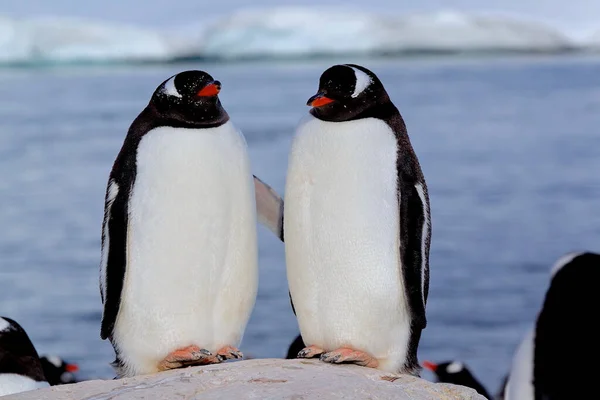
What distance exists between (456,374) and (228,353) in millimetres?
3272

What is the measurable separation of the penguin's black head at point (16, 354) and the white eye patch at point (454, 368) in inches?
109

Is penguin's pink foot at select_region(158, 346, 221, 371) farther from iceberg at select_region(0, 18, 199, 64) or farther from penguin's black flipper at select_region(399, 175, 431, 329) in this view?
iceberg at select_region(0, 18, 199, 64)

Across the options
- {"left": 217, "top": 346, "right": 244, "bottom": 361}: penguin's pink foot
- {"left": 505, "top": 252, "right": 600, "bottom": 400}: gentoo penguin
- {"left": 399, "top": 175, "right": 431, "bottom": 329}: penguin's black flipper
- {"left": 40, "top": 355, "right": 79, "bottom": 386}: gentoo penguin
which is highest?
{"left": 399, "top": 175, "right": 431, "bottom": 329}: penguin's black flipper

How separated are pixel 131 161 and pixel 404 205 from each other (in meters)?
0.79

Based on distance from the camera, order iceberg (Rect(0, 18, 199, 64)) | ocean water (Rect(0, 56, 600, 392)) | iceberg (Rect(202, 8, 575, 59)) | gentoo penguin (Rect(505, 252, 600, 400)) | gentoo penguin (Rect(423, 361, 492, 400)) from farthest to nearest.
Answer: iceberg (Rect(202, 8, 575, 59)), iceberg (Rect(0, 18, 199, 64)), ocean water (Rect(0, 56, 600, 392)), gentoo penguin (Rect(423, 361, 492, 400)), gentoo penguin (Rect(505, 252, 600, 400))

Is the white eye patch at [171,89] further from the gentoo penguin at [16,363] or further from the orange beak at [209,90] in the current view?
the gentoo penguin at [16,363]

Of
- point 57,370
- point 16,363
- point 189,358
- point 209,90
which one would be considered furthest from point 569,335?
point 57,370

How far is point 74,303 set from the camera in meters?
11.4

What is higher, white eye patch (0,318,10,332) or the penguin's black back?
white eye patch (0,318,10,332)

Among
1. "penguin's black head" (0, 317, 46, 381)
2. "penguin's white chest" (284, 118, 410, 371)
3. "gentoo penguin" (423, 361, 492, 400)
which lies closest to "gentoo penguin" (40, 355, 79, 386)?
"penguin's black head" (0, 317, 46, 381)

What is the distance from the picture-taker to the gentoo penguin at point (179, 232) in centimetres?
356

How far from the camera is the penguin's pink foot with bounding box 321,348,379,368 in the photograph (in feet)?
11.7

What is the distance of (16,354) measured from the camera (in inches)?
181

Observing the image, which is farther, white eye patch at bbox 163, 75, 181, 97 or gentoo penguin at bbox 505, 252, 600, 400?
gentoo penguin at bbox 505, 252, 600, 400
